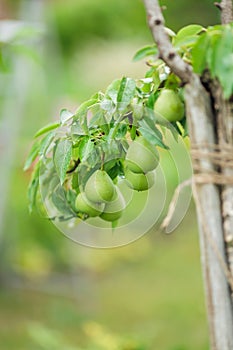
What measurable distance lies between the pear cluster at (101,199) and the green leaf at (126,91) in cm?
7

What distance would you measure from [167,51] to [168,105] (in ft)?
0.19

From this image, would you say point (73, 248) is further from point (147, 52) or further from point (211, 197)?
point (211, 197)

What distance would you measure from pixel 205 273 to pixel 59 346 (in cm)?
101

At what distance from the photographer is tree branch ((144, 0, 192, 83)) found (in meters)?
0.61

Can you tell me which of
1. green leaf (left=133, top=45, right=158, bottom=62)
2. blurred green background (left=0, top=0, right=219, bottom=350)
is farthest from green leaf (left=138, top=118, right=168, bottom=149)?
blurred green background (left=0, top=0, right=219, bottom=350)

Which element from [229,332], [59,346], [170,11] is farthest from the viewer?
[170,11]

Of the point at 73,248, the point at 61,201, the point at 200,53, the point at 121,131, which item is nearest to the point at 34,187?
the point at 61,201

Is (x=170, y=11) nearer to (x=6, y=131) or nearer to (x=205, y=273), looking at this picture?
(x=6, y=131)

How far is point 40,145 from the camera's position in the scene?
746 millimetres

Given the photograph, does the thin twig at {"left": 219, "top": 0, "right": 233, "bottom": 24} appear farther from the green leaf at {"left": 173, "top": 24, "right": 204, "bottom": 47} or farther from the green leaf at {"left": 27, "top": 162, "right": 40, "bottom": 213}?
the green leaf at {"left": 27, "top": 162, "right": 40, "bottom": 213}

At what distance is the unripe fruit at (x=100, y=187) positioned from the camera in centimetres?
68

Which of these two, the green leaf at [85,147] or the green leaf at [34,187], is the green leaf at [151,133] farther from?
the green leaf at [34,187]

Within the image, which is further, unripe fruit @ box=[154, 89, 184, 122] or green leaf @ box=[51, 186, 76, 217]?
green leaf @ box=[51, 186, 76, 217]

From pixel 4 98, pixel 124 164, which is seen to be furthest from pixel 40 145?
pixel 4 98
